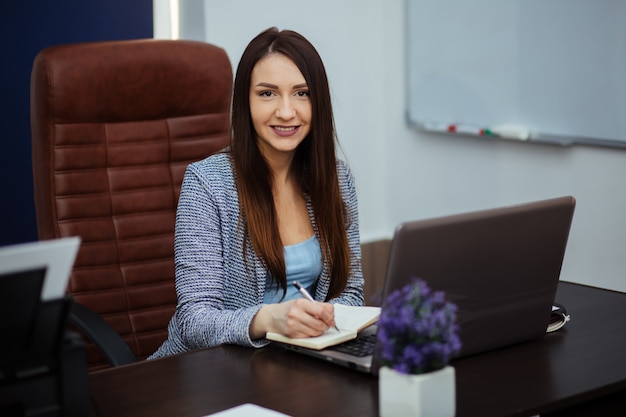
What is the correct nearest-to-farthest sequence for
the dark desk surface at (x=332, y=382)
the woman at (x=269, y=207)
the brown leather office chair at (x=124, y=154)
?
the dark desk surface at (x=332, y=382) → the woman at (x=269, y=207) → the brown leather office chair at (x=124, y=154)

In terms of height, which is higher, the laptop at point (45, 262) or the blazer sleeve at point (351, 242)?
the laptop at point (45, 262)

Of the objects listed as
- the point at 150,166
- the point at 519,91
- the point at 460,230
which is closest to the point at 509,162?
the point at 519,91

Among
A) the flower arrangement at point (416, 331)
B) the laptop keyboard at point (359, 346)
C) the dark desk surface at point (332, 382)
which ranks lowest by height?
the dark desk surface at point (332, 382)

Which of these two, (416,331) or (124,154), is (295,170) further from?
(416,331)

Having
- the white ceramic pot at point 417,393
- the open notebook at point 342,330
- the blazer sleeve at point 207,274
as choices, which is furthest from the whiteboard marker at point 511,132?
the white ceramic pot at point 417,393

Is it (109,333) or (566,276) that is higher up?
(109,333)

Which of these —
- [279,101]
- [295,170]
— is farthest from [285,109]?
[295,170]

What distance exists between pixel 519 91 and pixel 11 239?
5.86 ft

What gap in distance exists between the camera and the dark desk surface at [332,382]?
1416 millimetres

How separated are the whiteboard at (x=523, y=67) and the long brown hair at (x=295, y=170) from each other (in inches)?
48.2

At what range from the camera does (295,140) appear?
203cm

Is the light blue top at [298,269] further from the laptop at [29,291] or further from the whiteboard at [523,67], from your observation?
the whiteboard at [523,67]

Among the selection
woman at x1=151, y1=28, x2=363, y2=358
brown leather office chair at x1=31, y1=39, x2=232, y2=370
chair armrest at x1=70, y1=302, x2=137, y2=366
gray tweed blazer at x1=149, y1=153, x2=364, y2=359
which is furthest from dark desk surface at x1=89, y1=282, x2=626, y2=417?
brown leather office chair at x1=31, y1=39, x2=232, y2=370

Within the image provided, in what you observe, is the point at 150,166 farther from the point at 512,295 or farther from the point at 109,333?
the point at 512,295
